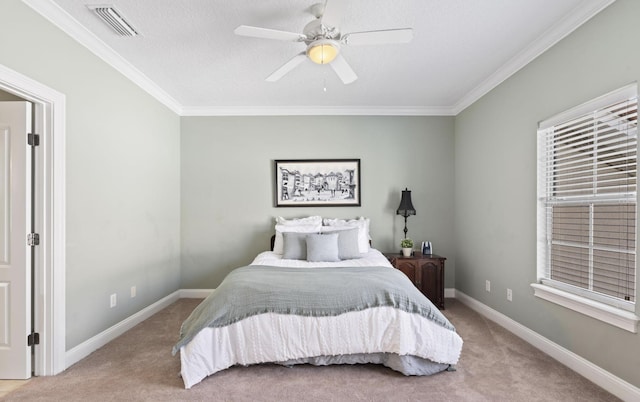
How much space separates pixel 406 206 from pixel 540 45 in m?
2.21

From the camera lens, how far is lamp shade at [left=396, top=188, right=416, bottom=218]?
420 cm

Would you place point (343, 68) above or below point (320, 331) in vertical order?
above

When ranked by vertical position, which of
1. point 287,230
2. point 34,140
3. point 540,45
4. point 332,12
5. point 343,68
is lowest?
point 287,230

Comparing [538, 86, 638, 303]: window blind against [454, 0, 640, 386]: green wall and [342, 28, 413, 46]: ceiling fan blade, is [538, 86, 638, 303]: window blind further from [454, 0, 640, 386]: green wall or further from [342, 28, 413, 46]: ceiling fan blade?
[342, 28, 413, 46]: ceiling fan blade

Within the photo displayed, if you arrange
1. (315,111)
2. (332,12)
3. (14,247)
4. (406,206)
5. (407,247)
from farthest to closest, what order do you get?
(315,111), (406,206), (407,247), (14,247), (332,12)

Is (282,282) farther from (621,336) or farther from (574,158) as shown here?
(574,158)

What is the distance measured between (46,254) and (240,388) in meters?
1.75

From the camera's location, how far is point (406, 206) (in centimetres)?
419

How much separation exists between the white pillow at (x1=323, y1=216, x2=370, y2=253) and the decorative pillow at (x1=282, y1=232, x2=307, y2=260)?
614mm

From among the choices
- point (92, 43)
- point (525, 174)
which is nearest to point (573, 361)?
point (525, 174)

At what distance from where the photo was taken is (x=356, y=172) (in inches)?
173

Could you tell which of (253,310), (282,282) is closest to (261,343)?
(253,310)

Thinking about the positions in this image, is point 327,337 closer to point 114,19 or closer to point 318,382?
point 318,382

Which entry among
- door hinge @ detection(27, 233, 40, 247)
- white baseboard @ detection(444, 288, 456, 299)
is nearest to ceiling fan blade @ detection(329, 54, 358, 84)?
door hinge @ detection(27, 233, 40, 247)
